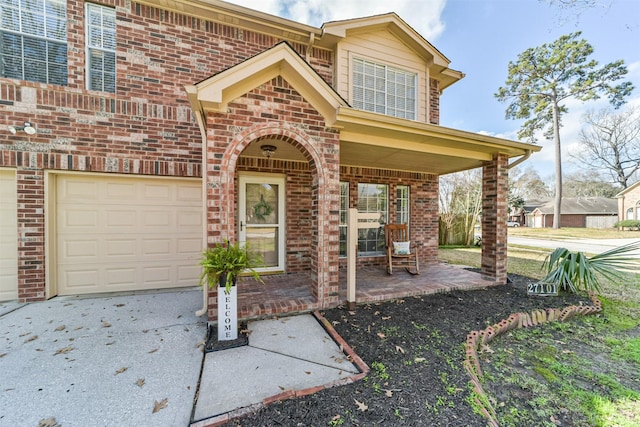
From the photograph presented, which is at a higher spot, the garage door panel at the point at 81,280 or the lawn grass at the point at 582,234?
the garage door panel at the point at 81,280

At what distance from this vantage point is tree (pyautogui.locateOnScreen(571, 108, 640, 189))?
2373 centimetres

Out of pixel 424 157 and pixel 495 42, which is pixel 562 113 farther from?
pixel 424 157

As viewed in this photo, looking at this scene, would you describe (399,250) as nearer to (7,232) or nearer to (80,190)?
(80,190)

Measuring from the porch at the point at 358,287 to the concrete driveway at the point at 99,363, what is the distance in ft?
2.63

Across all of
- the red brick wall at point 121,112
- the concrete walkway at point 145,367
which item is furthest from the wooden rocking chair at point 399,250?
the red brick wall at point 121,112

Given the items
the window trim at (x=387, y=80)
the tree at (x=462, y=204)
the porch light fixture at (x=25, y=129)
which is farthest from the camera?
the tree at (x=462, y=204)

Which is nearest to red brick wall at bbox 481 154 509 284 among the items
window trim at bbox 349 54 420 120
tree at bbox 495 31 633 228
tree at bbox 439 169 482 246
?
Result: window trim at bbox 349 54 420 120

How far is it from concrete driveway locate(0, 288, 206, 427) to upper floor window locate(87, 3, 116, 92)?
3.81 m

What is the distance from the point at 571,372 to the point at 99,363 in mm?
4865

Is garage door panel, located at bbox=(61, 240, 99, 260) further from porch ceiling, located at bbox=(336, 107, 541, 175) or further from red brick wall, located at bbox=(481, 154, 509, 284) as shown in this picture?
red brick wall, located at bbox=(481, 154, 509, 284)

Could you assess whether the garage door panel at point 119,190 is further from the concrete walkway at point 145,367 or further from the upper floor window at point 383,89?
the upper floor window at point 383,89

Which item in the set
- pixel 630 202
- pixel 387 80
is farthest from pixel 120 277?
pixel 630 202

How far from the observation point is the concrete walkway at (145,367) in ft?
6.28

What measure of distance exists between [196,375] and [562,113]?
93.9 feet
